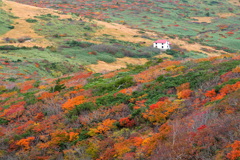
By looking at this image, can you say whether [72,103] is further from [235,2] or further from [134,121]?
[235,2]

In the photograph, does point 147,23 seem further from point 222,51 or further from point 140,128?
point 140,128

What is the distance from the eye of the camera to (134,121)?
1021cm

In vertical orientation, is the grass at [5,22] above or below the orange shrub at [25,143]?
below

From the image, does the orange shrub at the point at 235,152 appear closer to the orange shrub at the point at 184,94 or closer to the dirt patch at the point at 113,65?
the orange shrub at the point at 184,94

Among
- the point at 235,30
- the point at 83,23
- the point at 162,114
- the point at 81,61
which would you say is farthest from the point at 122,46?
the point at 235,30

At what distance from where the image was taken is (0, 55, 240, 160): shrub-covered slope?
7.12m

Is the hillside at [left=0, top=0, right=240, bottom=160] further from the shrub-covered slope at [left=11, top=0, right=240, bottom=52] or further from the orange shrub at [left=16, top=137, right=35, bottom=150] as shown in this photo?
the shrub-covered slope at [left=11, top=0, right=240, bottom=52]

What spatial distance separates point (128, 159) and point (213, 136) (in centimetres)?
262

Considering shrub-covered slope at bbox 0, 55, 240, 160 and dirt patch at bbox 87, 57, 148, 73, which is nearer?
shrub-covered slope at bbox 0, 55, 240, 160

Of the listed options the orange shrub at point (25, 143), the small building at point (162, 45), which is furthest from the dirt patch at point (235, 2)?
the orange shrub at point (25, 143)

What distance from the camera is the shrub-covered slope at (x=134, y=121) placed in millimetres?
7117

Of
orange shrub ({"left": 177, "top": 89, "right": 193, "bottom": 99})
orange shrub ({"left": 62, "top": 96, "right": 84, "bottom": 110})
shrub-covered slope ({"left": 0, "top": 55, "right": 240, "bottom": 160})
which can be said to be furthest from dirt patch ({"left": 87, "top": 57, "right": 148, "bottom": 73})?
orange shrub ({"left": 177, "top": 89, "right": 193, "bottom": 99})

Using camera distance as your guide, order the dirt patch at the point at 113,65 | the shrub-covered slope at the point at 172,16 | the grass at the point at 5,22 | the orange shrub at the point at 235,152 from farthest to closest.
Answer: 1. the shrub-covered slope at the point at 172,16
2. the grass at the point at 5,22
3. the dirt patch at the point at 113,65
4. the orange shrub at the point at 235,152

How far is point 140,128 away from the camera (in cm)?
964
